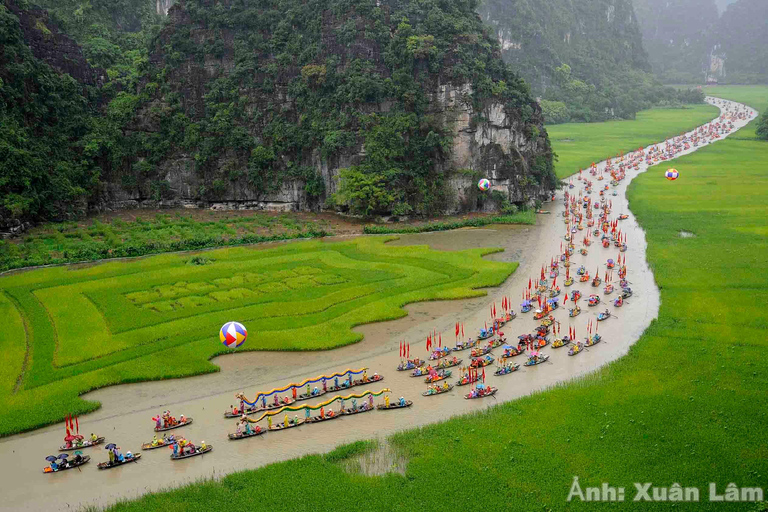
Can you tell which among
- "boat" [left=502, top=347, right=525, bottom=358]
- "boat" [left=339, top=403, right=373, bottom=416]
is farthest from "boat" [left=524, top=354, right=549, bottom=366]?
"boat" [left=339, top=403, right=373, bottom=416]

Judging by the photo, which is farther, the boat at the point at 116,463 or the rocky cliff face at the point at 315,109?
the rocky cliff face at the point at 315,109

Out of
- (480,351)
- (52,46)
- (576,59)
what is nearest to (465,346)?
(480,351)

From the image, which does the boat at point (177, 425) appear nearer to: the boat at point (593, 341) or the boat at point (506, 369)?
the boat at point (506, 369)

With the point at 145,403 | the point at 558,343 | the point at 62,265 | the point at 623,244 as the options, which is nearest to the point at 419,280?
the point at 558,343

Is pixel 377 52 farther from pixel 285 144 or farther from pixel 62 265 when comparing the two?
pixel 62 265

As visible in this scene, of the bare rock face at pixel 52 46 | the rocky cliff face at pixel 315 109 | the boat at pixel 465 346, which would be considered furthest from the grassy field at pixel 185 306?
the bare rock face at pixel 52 46
